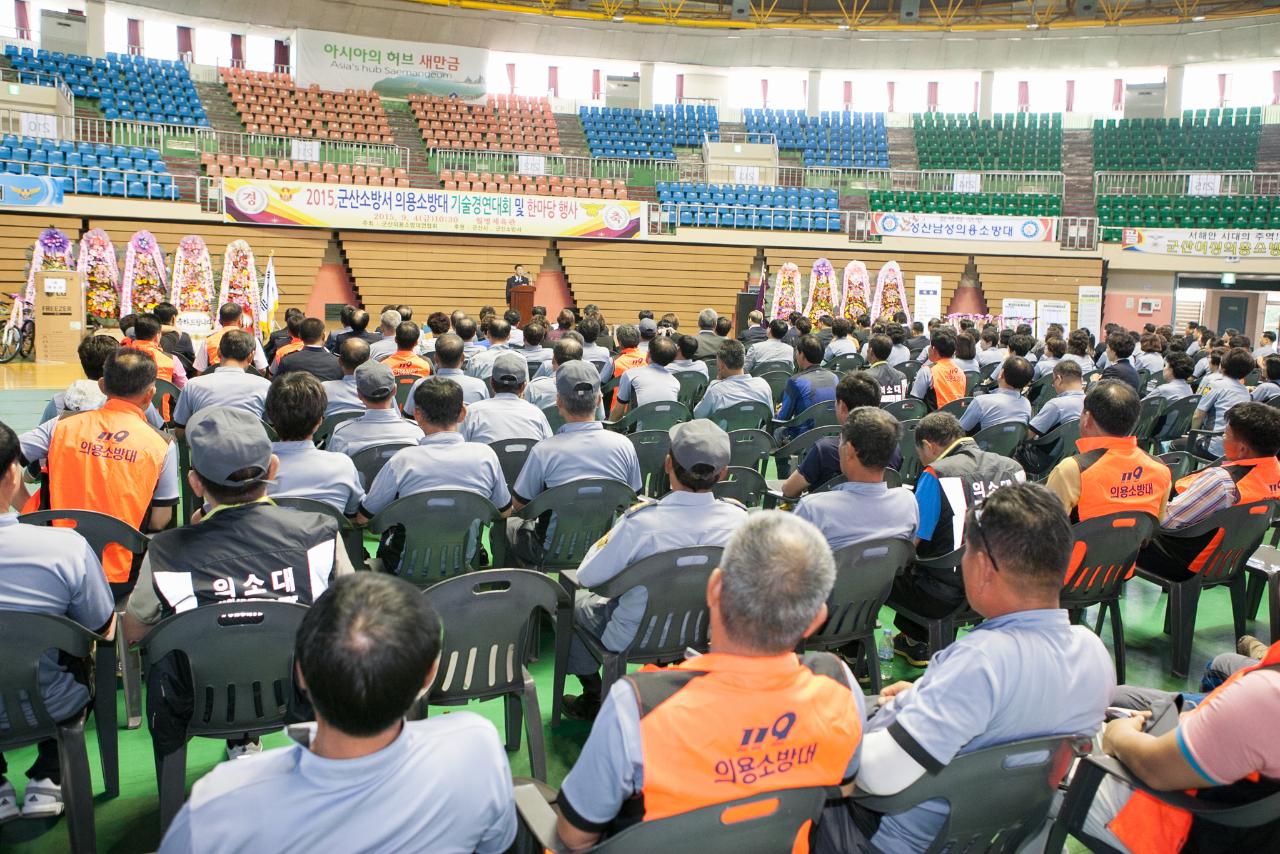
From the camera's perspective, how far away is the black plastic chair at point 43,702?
A: 2.56m

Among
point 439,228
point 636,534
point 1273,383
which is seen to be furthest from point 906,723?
point 439,228

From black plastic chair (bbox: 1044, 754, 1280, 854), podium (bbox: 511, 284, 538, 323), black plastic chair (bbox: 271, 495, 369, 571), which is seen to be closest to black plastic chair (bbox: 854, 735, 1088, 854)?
black plastic chair (bbox: 1044, 754, 1280, 854)

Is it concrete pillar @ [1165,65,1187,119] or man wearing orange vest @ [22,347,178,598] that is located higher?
concrete pillar @ [1165,65,1187,119]

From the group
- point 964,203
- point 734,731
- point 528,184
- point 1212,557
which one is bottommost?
point 1212,557

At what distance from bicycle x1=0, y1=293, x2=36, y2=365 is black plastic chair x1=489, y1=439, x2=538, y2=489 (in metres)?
12.7

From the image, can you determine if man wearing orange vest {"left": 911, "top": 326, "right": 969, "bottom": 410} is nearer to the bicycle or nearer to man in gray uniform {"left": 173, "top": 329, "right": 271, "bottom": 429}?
man in gray uniform {"left": 173, "top": 329, "right": 271, "bottom": 429}

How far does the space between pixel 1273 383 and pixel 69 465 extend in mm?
9744

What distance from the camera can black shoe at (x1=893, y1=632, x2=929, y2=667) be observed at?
15.3ft

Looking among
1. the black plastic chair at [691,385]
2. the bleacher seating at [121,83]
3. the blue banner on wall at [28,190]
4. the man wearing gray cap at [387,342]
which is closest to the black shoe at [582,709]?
the man wearing gray cap at [387,342]

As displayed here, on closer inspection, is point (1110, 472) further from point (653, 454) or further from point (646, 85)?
point (646, 85)

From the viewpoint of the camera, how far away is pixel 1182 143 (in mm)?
26516

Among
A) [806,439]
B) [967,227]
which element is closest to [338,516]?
[806,439]

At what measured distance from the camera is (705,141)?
26469 millimetres

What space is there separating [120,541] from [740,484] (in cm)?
301
